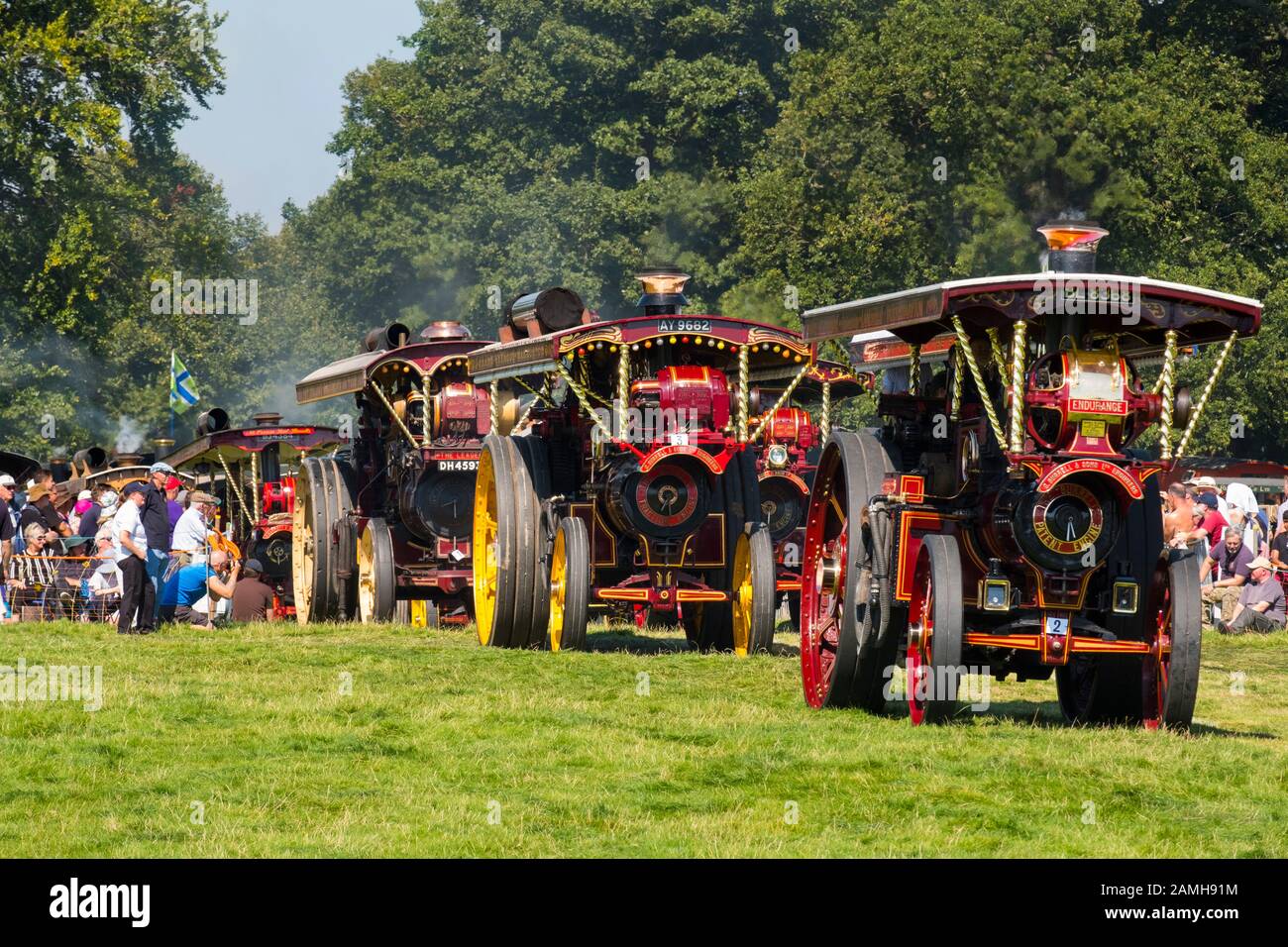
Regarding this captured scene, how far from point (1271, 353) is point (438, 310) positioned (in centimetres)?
3218

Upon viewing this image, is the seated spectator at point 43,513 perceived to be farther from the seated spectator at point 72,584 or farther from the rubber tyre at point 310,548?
the rubber tyre at point 310,548

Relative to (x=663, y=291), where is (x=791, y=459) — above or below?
below

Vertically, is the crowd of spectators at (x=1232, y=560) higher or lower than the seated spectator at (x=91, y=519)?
lower

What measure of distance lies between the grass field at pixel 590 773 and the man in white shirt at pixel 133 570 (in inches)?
173

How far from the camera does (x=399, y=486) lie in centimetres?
2255

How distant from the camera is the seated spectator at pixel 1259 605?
22.0 meters

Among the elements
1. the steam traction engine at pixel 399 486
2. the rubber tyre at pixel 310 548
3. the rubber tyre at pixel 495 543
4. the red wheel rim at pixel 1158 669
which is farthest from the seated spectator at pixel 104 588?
the red wheel rim at pixel 1158 669

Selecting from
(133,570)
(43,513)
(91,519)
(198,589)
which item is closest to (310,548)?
(198,589)

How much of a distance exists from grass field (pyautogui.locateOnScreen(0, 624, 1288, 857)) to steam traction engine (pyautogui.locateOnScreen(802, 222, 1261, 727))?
44 centimetres

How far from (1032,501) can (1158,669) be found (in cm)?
146

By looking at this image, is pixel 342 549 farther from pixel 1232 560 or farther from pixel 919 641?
pixel 919 641

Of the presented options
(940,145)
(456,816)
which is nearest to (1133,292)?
(456,816)
